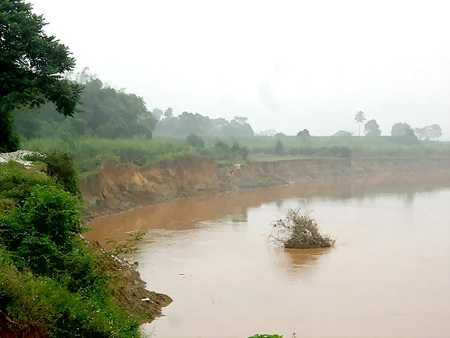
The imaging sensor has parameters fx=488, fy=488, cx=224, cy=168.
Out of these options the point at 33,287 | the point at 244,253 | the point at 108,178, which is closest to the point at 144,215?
the point at 108,178

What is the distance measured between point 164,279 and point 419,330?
276 inches

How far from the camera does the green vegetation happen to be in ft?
18.0

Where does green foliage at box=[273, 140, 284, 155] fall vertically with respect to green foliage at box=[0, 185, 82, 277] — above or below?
above

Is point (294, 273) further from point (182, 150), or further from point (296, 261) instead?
point (182, 150)

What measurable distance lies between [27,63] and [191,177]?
79.4 ft

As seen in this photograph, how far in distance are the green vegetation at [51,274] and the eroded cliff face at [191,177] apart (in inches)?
682

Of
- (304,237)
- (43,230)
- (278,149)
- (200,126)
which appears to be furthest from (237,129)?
(43,230)

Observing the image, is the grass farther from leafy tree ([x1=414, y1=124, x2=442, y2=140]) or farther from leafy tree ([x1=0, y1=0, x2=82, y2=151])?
leafy tree ([x1=414, y1=124, x2=442, y2=140])

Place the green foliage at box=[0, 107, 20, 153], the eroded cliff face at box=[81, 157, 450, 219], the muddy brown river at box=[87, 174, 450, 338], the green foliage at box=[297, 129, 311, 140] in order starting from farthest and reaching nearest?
the green foliage at box=[297, 129, 311, 140]
the eroded cliff face at box=[81, 157, 450, 219]
the green foliage at box=[0, 107, 20, 153]
the muddy brown river at box=[87, 174, 450, 338]

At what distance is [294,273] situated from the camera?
1492 cm

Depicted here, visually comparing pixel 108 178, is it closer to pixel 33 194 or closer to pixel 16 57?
pixel 16 57

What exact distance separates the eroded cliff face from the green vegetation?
56.8 feet

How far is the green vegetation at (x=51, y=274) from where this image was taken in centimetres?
548

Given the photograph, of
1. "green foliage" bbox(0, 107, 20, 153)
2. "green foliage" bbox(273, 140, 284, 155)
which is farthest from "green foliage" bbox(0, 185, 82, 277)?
"green foliage" bbox(273, 140, 284, 155)
